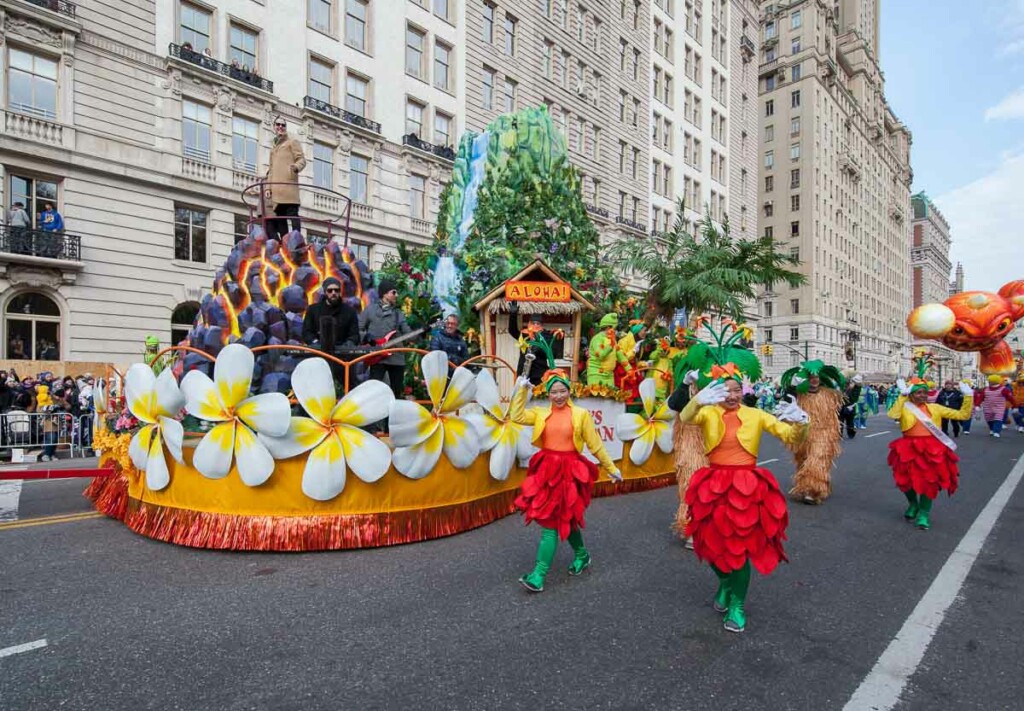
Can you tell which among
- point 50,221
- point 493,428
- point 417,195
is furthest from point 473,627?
point 417,195

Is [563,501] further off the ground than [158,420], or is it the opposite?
[158,420]

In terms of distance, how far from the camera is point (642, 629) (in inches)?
160

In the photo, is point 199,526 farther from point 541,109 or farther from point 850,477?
point 541,109

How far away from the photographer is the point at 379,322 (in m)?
8.38

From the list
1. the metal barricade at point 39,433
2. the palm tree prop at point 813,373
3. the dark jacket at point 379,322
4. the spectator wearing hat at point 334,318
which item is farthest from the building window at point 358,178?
the palm tree prop at point 813,373

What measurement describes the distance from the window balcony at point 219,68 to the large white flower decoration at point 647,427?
19.4 m

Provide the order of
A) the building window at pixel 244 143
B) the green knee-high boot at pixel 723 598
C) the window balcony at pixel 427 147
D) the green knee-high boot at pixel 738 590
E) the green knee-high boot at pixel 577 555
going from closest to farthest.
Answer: the green knee-high boot at pixel 738 590 < the green knee-high boot at pixel 723 598 < the green knee-high boot at pixel 577 555 < the building window at pixel 244 143 < the window balcony at pixel 427 147

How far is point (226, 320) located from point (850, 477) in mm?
9979

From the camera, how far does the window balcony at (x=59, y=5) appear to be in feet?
57.6

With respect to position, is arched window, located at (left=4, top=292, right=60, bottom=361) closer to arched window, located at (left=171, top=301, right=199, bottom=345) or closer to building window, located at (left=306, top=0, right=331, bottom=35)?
arched window, located at (left=171, top=301, right=199, bottom=345)

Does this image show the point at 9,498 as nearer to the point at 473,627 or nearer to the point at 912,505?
the point at 473,627

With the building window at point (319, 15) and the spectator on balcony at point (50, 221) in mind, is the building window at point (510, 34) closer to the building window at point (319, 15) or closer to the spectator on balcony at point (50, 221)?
the building window at point (319, 15)

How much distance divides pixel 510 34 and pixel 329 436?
31985 millimetres

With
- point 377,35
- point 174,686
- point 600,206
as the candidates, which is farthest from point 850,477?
point 600,206
